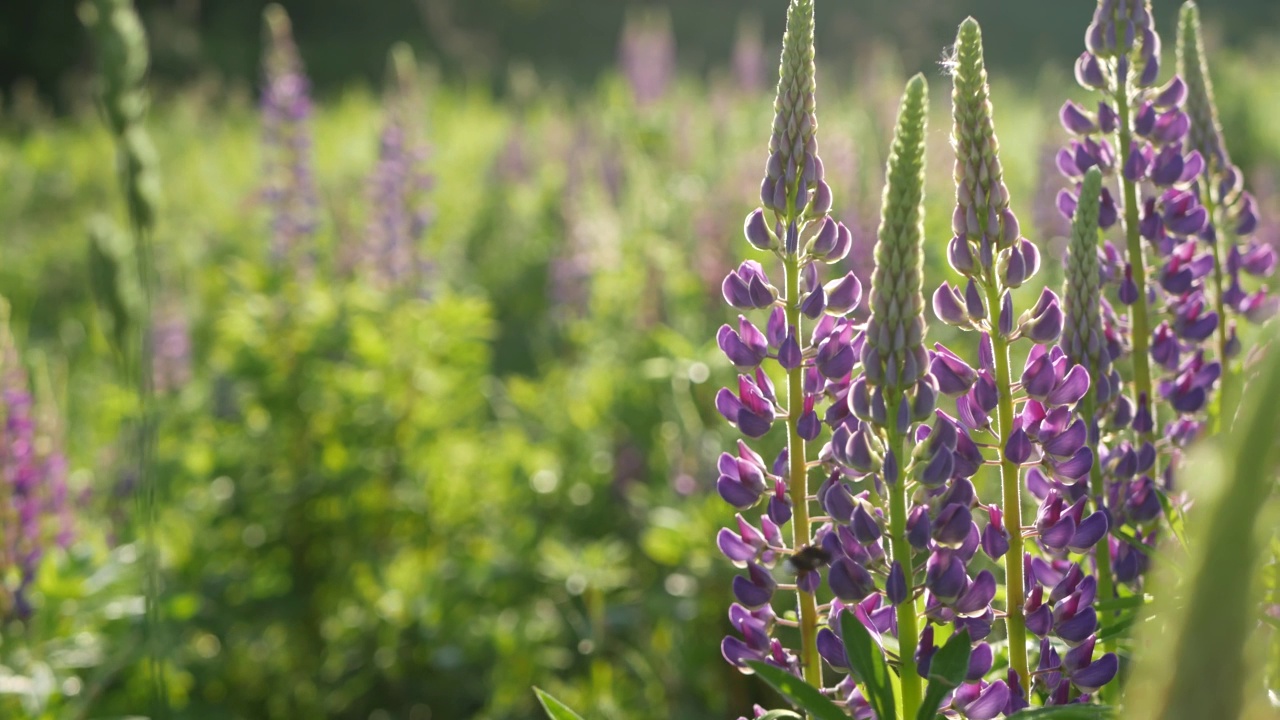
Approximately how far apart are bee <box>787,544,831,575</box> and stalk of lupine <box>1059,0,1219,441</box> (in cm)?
49

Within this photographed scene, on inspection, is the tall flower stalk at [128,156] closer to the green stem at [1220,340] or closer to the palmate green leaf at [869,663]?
the palmate green leaf at [869,663]

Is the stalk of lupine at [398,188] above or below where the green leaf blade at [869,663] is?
above

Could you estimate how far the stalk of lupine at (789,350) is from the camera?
3.06 ft

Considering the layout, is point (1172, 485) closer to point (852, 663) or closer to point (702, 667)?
point (852, 663)

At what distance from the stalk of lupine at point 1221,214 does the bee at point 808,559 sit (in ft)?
1.99

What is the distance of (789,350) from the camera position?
36.8 inches

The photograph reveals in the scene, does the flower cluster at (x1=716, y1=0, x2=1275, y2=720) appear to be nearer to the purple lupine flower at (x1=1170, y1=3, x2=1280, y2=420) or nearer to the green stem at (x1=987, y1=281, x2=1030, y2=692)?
the green stem at (x1=987, y1=281, x2=1030, y2=692)

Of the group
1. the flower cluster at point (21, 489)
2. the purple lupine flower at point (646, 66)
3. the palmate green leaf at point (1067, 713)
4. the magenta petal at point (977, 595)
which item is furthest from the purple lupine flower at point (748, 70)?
the palmate green leaf at point (1067, 713)

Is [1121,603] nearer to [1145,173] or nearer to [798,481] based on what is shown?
[798,481]

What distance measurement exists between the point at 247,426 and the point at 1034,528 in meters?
3.19

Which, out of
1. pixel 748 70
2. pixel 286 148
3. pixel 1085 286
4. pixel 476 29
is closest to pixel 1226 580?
pixel 1085 286

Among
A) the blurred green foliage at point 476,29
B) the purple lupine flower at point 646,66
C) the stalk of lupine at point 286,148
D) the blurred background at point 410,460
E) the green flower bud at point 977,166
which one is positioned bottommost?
the blurred background at point 410,460

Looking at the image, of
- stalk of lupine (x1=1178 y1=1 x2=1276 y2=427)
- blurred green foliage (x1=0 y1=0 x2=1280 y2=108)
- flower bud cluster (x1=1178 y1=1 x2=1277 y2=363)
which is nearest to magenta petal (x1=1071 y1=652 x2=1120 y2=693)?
stalk of lupine (x1=1178 y1=1 x2=1276 y2=427)

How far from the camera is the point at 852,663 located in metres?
0.81
